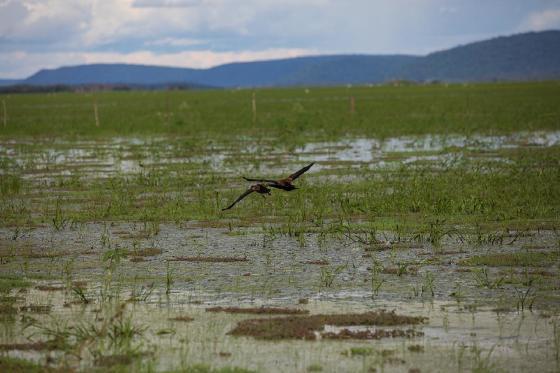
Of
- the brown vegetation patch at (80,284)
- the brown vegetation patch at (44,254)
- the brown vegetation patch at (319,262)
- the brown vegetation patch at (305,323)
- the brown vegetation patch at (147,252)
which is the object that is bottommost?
the brown vegetation patch at (305,323)

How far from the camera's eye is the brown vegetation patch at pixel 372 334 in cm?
756

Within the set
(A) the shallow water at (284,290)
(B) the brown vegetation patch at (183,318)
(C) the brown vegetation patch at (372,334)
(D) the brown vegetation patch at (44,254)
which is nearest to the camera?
(A) the shallow water at (284,290)

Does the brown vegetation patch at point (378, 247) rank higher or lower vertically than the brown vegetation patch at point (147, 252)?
higher

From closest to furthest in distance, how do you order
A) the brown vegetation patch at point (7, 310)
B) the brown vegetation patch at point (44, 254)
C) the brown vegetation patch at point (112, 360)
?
the brown vegetation patch at point (112, 360)
the brown vegetation patch at point (7, 310)
the brown vegetation patch at point (44, 254)

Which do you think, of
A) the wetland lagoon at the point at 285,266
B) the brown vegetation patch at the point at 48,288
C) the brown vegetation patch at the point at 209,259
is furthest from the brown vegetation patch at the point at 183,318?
the brown vegetation patch at the point at 209,259

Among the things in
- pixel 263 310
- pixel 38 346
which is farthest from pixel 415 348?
pixel 38 346

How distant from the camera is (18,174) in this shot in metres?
20.3

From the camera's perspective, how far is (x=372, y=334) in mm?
7602

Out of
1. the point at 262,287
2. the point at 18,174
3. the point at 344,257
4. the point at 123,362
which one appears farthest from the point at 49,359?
the point at 18,174

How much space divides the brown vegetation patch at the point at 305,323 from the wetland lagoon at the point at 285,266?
0.02 meters

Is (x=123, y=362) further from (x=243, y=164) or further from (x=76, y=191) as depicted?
(x=243, y=164)

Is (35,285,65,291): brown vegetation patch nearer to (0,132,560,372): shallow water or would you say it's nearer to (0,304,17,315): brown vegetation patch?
(0,132,560,372): shallow water

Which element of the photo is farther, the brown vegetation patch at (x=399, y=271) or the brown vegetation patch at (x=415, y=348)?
the brown vegetation patch at (x=399, y=271)

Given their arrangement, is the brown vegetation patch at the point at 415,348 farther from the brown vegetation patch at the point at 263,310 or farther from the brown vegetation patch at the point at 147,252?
the brown vegetation patch at the point at 147,252
